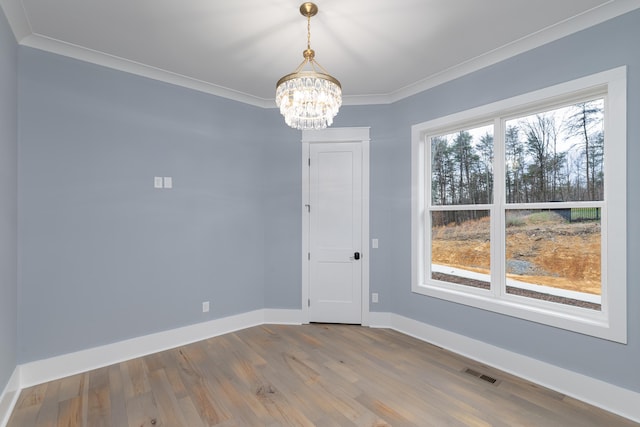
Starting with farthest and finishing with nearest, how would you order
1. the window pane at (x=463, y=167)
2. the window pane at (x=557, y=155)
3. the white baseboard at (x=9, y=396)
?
the window pane at (x=463, y=167) < the window pane at (x=557, y=155) < the white baseboard at (x=9, y=396)

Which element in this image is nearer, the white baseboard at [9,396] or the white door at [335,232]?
the white baseboard at [9,396]

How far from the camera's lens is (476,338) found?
2.93 meters

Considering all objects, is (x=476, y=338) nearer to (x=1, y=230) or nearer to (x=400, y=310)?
(x=400, y=310)

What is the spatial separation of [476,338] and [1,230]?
12.7 ft

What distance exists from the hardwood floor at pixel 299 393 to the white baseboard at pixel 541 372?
0.25 ft

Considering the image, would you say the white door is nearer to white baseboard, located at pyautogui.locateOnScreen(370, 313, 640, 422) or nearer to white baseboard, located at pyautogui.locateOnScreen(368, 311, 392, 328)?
white baseboard, located at pyautogui.locateOnScreen(368, 311, 392, 328)

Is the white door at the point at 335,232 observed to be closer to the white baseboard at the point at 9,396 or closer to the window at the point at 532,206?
the window at the point at 532,206

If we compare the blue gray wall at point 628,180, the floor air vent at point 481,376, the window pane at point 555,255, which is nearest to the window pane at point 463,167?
the blue gray wall at point 628,180

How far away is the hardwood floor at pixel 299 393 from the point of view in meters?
2.07

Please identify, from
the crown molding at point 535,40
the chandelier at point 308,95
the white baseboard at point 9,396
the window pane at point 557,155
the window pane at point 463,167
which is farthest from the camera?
the window pane at point 463,167

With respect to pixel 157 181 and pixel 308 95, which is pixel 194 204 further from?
pixel 308 95

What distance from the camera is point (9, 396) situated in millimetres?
2166

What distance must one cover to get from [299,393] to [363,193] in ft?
7.48

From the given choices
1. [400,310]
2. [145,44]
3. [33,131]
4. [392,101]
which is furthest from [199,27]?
[400,310]
